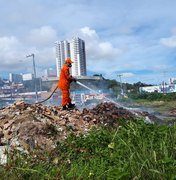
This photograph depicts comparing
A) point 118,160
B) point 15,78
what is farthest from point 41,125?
point 15,78

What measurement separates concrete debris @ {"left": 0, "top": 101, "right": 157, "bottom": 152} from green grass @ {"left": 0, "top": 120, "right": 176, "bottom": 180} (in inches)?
25.4

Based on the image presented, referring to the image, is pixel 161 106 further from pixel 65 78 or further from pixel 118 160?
pixel 118 160

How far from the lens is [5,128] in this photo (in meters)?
8.33

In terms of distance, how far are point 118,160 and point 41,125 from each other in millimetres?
3552

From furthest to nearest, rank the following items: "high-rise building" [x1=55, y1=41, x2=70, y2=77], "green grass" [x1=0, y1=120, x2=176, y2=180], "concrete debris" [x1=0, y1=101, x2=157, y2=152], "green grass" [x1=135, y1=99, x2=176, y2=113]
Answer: "high-rise building" [x1=55, y1=41, x2=70, y2=77] < "green grass" [x1=135, y1=99, x2=176, y2=113] < "concrete debris" [x1=0, y1=101, x2=157, y2=152] < "green grass" [x1=0, y1=120, x2=176, y2=180]

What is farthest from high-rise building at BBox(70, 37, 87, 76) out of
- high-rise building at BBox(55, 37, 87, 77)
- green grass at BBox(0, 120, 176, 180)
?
green grass at BBox(0, 120, 176, 180)

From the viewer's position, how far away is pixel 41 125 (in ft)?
25.2

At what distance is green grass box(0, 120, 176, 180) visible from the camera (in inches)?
147

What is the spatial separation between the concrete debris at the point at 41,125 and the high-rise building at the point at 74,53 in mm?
20181

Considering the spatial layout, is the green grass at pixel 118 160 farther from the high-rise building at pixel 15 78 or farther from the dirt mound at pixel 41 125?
the high-rise building at pixel 15 78

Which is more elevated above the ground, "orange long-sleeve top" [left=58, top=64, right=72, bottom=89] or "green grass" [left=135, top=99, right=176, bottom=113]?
"orange long-sleeve top" [left=58, top=64, right=72, bottom=89]

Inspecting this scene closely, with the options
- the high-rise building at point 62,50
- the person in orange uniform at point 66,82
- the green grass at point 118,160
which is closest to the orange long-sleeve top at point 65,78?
the person in orange uniform at point 66,82

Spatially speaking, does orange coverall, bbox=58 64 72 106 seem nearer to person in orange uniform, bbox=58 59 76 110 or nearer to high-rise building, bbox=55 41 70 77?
person in orange uniform, bbox=58 59 76 110

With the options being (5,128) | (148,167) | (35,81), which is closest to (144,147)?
(148,167)
